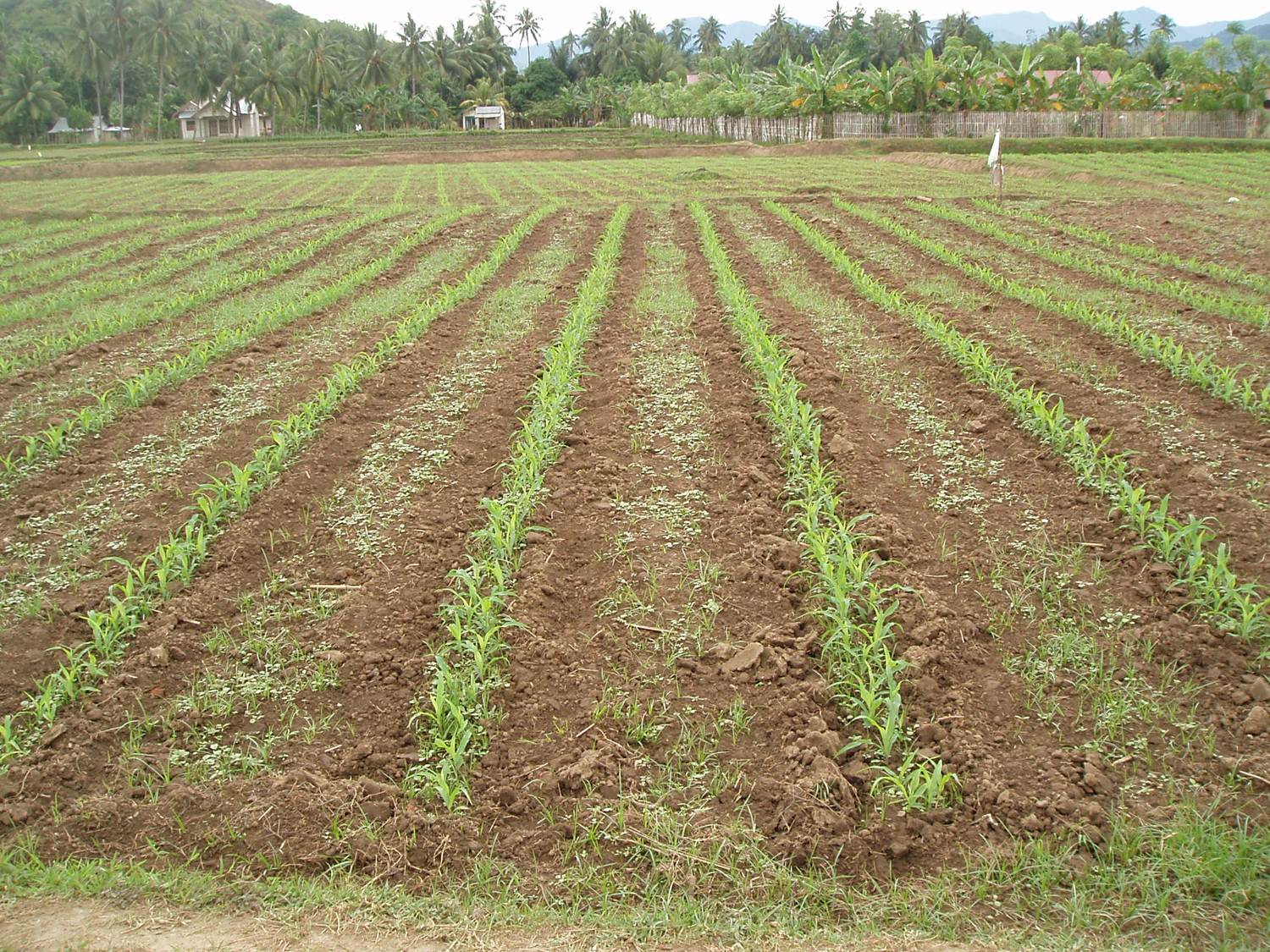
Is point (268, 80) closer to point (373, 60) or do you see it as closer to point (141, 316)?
point (373, 60)

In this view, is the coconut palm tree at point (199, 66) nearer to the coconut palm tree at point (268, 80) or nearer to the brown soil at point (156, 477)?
the coconut palm tree at point (268, 80)

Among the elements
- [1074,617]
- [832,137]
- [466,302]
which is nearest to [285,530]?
[1074,617]

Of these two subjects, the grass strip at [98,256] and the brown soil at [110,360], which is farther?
the grass strip at [98,256]

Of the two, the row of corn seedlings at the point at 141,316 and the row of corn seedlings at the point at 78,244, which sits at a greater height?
the row of corn seedlings at the point at 78,244

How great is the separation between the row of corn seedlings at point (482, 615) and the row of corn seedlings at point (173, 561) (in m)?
1.36

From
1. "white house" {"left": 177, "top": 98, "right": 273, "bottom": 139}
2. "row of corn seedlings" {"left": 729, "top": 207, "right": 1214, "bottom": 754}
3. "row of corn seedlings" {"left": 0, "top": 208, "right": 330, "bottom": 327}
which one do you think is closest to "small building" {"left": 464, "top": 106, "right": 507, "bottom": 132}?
"white house" {"left": 177, "top": 98, "right": 273, "bottom": 139}

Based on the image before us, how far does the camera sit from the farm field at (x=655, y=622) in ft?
9.45

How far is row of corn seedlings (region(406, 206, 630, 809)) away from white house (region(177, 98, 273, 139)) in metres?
77.5

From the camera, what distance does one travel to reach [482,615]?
4035 millimetres

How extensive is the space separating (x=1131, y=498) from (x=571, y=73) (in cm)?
8484

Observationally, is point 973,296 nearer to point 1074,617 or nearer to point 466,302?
point 466,302

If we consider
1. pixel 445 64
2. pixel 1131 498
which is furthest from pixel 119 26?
pixel 1131 498

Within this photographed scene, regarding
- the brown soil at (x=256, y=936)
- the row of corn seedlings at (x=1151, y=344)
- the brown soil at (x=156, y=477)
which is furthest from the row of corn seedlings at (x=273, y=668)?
the row of corn seedlings at (x=1151, y=344)

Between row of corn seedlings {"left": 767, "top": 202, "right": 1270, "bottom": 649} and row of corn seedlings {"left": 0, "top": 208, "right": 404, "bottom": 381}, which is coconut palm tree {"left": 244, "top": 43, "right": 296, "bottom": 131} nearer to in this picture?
row of corn seedlings {"left": 0, "top": 208, "right": 404, "bottom": 381}
